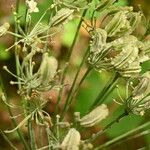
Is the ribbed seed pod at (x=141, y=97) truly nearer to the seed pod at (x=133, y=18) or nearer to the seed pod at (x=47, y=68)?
the seed pod at (x=133, y=18)

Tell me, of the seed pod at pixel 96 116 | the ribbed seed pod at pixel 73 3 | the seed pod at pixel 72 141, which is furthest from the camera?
the ribbed seed pod at pixel 73 3

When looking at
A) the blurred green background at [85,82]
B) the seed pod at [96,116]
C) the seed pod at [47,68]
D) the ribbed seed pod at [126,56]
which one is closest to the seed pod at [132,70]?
the ribbed seed pod at [126,56]

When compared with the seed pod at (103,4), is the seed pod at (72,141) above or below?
below

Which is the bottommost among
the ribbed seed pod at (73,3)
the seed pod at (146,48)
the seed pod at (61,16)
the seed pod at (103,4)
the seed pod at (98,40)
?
the seed pod at (146,48)

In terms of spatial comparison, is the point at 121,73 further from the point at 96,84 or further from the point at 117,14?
the point at 96,84

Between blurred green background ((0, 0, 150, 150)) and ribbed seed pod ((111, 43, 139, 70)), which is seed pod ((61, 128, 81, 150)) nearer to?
ribbed seed pod ((111, 43, 139, 70))

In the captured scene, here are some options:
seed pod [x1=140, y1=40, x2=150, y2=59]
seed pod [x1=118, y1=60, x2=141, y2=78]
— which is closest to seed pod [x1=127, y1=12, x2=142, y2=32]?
seed pod [x1=140, y1=40, x2=150, y2=59]
